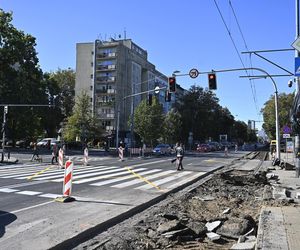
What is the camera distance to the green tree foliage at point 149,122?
67750 mm

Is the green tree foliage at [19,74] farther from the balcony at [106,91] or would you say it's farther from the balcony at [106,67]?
the balcony at [106,67]

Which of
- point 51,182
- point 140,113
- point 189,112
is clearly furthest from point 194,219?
point 189,112

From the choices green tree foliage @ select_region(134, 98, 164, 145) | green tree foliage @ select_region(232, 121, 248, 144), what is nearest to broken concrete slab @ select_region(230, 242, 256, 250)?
green tree foliage @ select_region(134, 98, 164, 145)

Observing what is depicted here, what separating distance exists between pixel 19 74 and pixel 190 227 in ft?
161

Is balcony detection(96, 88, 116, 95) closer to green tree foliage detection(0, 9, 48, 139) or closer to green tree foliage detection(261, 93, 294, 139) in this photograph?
green tree foliage detection(261, 93, 294, 139)

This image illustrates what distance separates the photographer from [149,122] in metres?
67.5

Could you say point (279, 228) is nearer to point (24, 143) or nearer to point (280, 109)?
point (24, 143)

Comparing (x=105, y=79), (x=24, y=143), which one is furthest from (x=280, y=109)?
(x=24, y=143)

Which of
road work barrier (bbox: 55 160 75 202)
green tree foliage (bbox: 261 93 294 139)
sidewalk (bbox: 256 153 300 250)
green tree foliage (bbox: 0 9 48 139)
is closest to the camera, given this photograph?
sidewalk (bbox: 256 153 300 250)

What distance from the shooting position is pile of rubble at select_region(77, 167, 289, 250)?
712cm

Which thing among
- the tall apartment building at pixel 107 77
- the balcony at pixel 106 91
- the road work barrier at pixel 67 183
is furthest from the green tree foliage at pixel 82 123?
the road work barrier at pixel 67 183

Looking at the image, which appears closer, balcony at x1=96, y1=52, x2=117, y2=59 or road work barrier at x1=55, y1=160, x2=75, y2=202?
road work barrier at x1=55, y1=160, x2=75, y2=202

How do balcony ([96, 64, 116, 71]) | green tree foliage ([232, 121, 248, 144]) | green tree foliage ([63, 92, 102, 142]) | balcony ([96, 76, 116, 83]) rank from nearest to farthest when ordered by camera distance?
green tree foliage ([63, 92, 102, 142]) < balcony ([96, 76, 116, 83]) < balcony ([96, 64, 116, 71]) < green tree foliage ([232, 121, 248, 144])

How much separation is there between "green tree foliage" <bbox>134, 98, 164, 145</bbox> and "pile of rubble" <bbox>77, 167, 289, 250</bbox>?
180 feet
